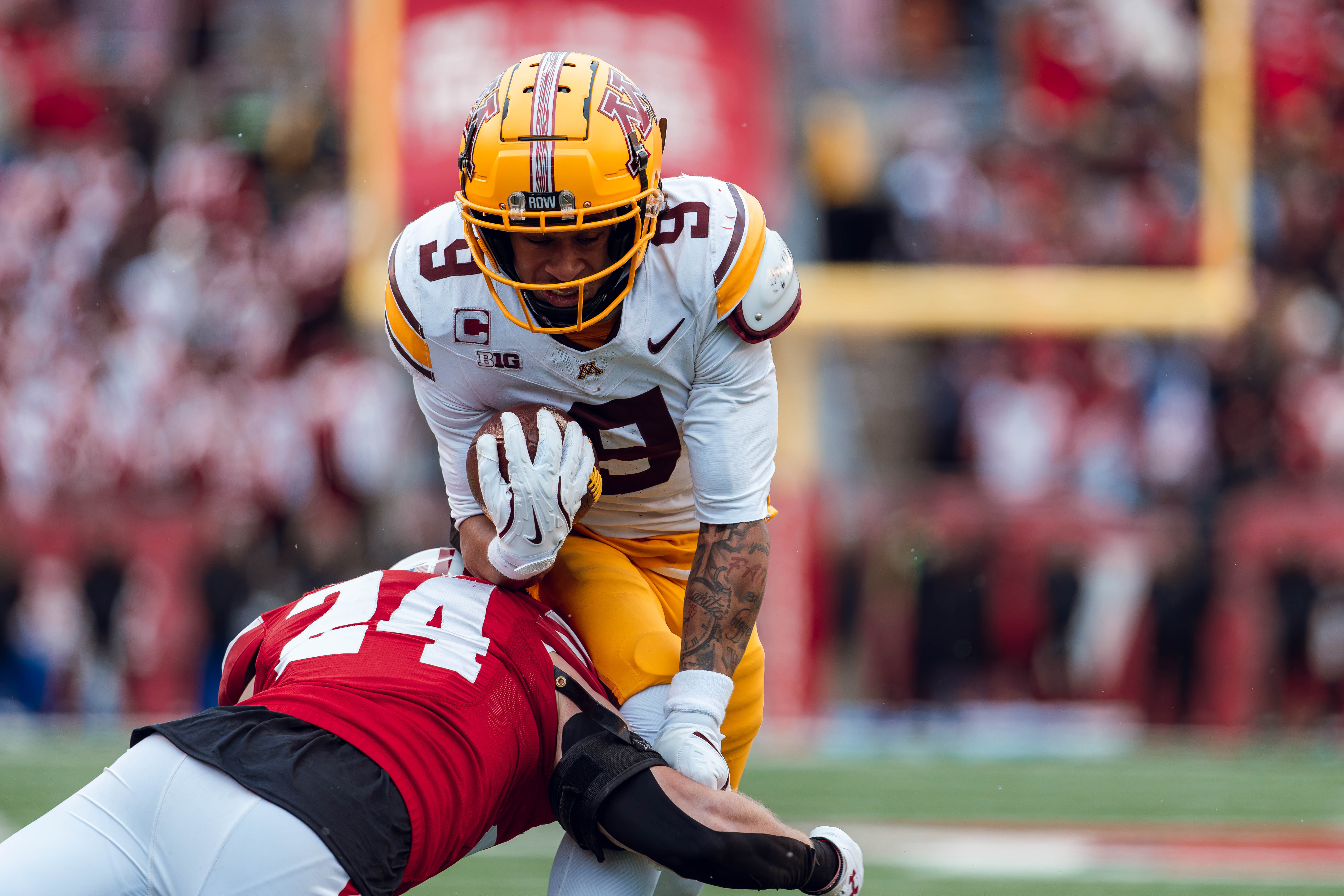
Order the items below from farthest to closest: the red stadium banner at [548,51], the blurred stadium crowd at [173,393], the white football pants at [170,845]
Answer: the blurred stadium crowd at [173,393] < the red stadium banner at [548,51] < the white football pants at [170,845]

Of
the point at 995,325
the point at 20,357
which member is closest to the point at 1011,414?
the point at 995,325

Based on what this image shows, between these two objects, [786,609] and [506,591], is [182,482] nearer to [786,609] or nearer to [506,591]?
[786,609]

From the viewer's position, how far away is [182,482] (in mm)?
10594

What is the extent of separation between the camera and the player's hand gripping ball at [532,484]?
2.98m

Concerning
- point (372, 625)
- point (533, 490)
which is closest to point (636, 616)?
point (533, 490)

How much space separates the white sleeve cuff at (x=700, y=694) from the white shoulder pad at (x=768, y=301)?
0.64m

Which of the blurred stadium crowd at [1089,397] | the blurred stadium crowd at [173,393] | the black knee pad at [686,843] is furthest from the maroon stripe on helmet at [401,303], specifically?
the blurred stadium crowd at [1089,397]

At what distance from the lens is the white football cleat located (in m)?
3.05

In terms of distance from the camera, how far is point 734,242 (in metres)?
3.20

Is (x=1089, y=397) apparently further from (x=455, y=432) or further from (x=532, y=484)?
(x=532, y=484)

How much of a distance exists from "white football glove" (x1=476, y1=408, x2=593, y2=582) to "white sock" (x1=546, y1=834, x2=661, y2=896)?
529 millimetres

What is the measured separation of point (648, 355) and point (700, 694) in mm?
636

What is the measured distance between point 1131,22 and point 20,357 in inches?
300

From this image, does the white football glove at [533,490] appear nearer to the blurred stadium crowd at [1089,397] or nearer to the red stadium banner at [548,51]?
the red stadium banner at [548,51]
